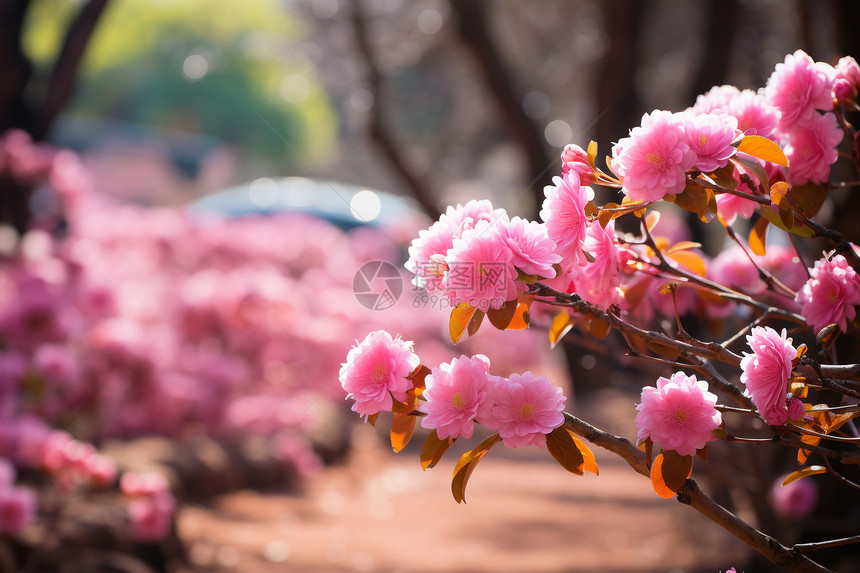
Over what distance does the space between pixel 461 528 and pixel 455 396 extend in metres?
3.31

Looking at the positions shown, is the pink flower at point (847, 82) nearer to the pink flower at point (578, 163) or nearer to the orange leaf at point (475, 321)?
the pink flower at point (578, 163)

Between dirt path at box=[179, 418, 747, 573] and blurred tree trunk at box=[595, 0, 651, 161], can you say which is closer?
dirt path at box=[179, 418, 747, 573]

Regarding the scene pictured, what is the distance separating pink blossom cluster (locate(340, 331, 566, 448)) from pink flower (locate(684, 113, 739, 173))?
364mm

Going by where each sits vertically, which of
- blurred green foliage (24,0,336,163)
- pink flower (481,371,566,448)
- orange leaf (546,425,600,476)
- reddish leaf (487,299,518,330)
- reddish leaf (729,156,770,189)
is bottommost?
blurred green foliage (24,0,336,163)

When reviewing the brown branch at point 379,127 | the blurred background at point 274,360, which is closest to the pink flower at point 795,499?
the blurred background at point 274,360

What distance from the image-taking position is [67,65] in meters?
4.53

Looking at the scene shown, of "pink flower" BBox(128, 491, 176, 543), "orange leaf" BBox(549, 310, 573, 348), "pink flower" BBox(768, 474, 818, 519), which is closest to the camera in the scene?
"orange leaf" BBox(549, 310, 573, 348)

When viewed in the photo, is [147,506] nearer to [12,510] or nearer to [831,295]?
[12,510]

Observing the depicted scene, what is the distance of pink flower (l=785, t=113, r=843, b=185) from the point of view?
1.31 metres

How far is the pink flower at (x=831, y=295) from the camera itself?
121cm

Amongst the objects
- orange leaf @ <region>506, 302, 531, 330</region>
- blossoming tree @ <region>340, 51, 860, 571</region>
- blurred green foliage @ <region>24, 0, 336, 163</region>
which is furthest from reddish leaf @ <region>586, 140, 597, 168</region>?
blurred green foliage @ <region>24, 0, 336, 163</region>

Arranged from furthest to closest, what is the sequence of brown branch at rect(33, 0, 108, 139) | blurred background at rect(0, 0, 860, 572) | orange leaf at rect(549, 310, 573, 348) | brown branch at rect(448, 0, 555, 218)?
1. brown branch at rect(448, 0, 555, 218)
2. brown branch at rect(33, 0, 108, 139)
3. blurred background at rect(0, 0, 860, 572)
4. orange leaf at rect(549, 310, 573, 348)

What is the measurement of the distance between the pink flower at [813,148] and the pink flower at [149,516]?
8.51 feet

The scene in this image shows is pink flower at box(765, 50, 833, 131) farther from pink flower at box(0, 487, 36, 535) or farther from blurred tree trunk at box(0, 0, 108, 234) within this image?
blurred tree trunk at box(0, 0, 108, 234)
